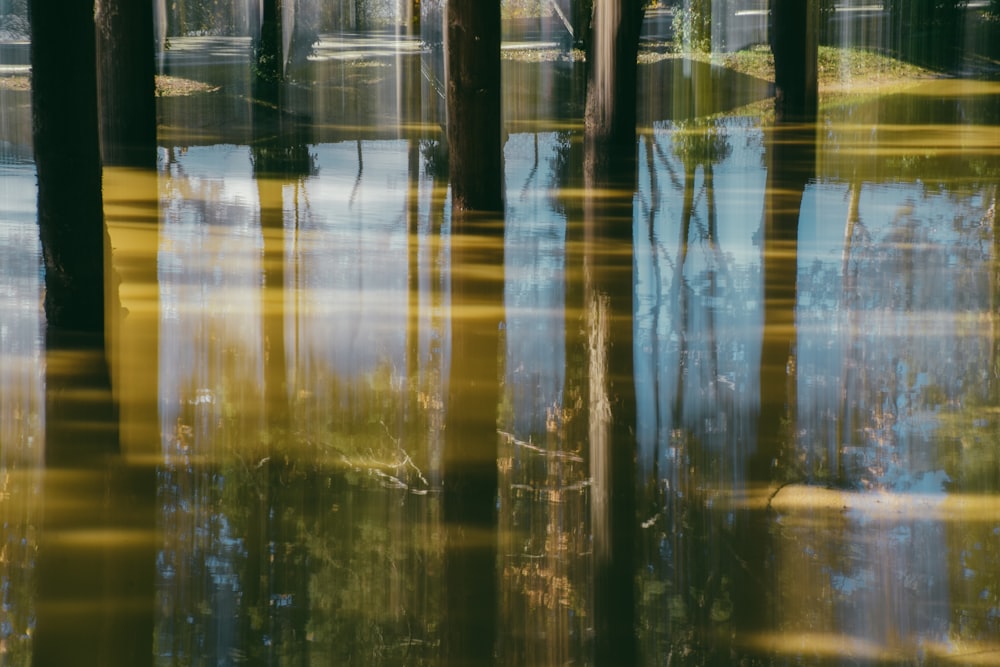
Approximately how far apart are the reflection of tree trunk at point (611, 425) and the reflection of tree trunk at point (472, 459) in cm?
38

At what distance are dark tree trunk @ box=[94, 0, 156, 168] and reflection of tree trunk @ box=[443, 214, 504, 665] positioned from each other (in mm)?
6035

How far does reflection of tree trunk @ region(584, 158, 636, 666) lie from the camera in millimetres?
4363

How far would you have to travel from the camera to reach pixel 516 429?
6.17 metres

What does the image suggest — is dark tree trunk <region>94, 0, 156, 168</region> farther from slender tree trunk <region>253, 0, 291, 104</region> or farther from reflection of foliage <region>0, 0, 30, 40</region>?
reflection of foliage <region>0, 0, 30, 40</region>

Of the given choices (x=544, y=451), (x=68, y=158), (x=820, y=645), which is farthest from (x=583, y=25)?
(x=820, y=645)

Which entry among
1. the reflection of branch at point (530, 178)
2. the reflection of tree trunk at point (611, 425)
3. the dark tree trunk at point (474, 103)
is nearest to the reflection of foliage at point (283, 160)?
the reflection of branch at point (530, 178)

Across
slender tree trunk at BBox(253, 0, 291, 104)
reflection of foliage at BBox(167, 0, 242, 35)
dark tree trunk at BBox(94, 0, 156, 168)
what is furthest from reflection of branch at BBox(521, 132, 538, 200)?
reflection of foliage at BBox(167, 0, 242, 35)

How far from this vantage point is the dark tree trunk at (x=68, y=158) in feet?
23.8

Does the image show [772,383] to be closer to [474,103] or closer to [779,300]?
[779,300]

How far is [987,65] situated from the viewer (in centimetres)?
2364

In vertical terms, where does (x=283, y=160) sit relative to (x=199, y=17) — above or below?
below

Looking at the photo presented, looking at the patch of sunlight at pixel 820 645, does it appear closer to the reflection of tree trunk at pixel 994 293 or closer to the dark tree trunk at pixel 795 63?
the reflection of tree trunk at pixel 994 293

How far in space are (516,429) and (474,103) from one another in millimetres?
5172

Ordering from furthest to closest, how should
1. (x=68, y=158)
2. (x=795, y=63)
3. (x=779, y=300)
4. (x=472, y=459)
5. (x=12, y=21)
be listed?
(x=12, y=21)
(x=795, y=63)
(x=779, y=300)
(x=68, y=158)
(x=472, y=459)
